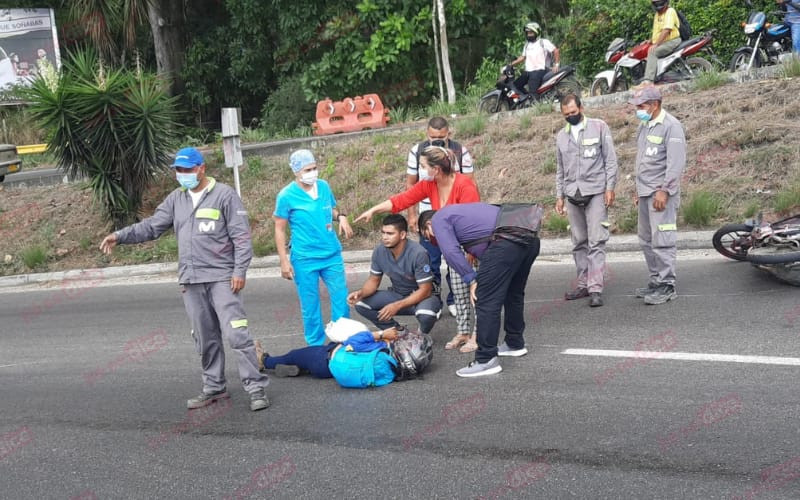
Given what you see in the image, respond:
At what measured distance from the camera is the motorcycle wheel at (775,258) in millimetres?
8055

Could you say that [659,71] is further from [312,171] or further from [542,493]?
[542,493]

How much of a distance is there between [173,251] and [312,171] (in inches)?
291

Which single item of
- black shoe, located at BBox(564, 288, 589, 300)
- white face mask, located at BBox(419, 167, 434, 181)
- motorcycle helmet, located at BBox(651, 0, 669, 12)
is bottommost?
black shoe, located at BBox(564, 288, 589, 300)

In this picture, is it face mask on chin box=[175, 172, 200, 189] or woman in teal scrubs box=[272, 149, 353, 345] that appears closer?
face mask on chin box=[175, 172, 200, 189]

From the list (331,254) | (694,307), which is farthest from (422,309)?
(694,307)

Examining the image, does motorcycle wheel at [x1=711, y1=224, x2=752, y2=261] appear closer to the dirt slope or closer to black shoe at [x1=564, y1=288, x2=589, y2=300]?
black shoe at [x1=564, y1=288, x2=589, y2=300]

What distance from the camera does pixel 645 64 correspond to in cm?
1642

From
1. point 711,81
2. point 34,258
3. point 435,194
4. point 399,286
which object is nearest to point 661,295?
point 435,194

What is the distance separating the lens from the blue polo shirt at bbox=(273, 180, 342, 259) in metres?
7.86

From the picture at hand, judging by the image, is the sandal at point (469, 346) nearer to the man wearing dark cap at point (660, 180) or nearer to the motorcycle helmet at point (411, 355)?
the motorcycle helmet at point (411, 355)

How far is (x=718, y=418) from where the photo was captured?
5.61 metres

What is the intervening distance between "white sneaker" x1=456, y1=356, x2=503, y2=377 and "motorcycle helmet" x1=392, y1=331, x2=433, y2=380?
0.31 m

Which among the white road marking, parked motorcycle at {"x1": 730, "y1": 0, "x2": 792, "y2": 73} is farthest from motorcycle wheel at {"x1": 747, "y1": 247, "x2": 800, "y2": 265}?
parked motorcycle at {"x1": 730, "y1": 0, "x2": 792, "y2": 73}

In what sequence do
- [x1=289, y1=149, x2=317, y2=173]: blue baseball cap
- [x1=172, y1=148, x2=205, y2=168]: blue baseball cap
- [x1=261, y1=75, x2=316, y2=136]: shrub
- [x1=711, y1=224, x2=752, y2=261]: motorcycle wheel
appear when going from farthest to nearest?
[x1=261, y1=75, x2=316, y2=136]: shrub < [x1=711, y1=224, x2=752, y2=261]: motorcycle wheel < [x1=289, y1=149, x2=317, y2=173]: blue baseball cap < [x1=172, y1=148, x2=205, y2=168]: blue baseball cap
